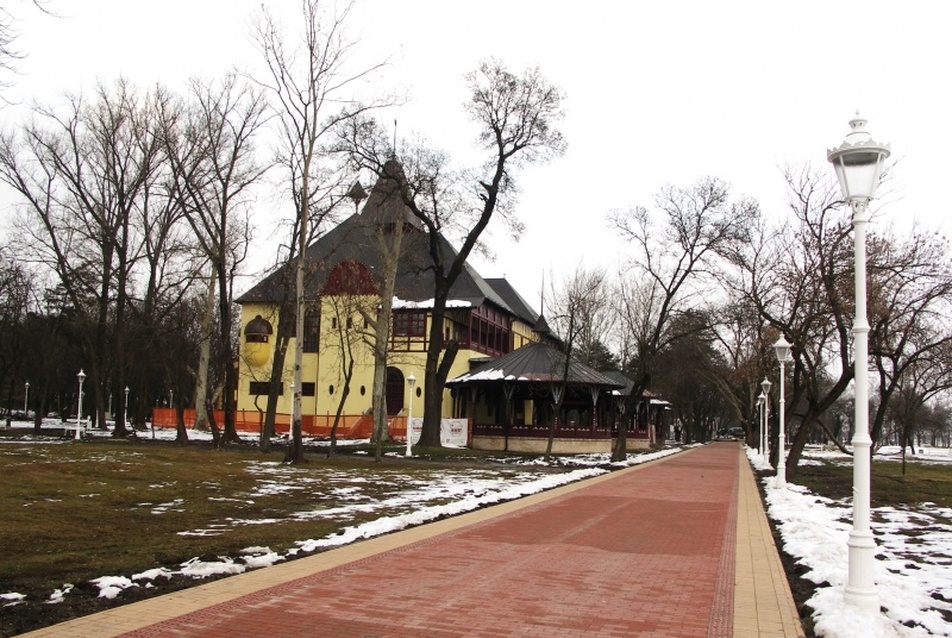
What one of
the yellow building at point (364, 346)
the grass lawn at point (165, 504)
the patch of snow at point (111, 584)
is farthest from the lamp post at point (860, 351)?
the yellow building at point (364, 346)

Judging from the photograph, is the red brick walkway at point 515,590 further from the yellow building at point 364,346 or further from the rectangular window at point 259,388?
the rectangular window at point 259,388

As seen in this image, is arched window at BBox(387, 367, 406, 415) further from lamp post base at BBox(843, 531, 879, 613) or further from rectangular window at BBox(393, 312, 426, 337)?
lamp post base at BBox(843, 531, 879, 613)

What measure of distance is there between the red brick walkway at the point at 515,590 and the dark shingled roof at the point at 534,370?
26964 mm

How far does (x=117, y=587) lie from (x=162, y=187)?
30476mm

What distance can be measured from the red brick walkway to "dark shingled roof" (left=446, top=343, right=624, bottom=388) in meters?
27.0

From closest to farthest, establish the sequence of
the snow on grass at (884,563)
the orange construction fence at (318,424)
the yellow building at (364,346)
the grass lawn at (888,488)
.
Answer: the snow on grass at (884,563) → the grass lawn at (888,488) → the orange construction fence at (318,424) → the yellow building at (364,346)

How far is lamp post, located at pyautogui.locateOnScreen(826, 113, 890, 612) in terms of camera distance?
6742mm

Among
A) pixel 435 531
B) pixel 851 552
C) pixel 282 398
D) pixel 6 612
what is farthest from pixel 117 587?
pixel 282 398

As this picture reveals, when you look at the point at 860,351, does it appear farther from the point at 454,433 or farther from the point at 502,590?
the point at 454,433

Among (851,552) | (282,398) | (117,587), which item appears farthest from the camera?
(282,398)

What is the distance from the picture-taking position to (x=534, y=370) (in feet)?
137

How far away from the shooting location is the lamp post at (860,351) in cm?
674

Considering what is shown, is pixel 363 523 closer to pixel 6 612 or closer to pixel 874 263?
pixel 6 612

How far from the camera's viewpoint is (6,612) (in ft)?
20.9
